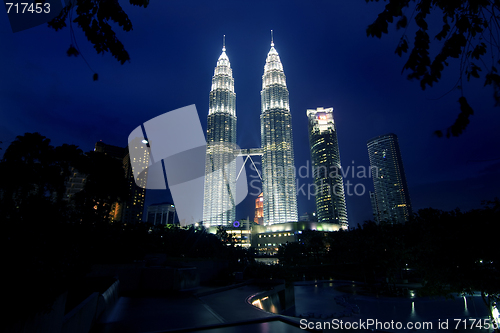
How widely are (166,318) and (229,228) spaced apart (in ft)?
461

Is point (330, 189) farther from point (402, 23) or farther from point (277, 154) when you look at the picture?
point (402, 23)

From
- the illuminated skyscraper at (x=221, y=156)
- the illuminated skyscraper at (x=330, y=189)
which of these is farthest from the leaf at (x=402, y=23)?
the illuminated skyscraper at (x=330, y=189)

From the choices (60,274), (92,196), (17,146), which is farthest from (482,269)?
(17,146)

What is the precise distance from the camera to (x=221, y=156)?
16012 centimetres

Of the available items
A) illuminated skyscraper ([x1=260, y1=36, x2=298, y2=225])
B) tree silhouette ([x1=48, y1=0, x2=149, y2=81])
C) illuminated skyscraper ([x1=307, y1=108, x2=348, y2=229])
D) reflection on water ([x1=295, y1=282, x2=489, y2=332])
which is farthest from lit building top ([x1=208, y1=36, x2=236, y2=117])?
tree silhouette ([x1=48, y1=0, x2=149, y2=81])

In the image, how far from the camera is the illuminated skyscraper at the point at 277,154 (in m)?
147

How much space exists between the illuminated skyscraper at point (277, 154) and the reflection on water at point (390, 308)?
11821cm

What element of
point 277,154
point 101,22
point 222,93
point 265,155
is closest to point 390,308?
point 101,22

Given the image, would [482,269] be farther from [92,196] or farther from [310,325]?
[92,196]

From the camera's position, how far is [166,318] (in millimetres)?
10047

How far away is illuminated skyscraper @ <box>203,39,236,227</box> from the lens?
15512 centimetres

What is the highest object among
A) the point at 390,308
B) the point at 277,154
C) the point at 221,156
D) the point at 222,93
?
the point at 222,93

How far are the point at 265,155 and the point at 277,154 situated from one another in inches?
302

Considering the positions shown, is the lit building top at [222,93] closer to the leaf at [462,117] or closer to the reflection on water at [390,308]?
the reflection on water at [390,308]
